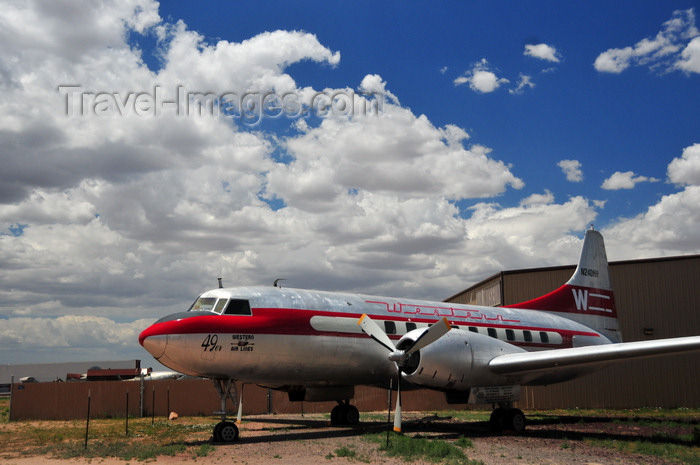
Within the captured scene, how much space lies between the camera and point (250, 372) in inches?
635

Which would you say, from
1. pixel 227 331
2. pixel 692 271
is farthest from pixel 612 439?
pixel 692 271

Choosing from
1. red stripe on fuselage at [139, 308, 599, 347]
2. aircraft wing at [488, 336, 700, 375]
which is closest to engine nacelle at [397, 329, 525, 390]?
aircraft wing at [488, 336, 700, 375]

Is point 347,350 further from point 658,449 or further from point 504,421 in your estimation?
point 658,449

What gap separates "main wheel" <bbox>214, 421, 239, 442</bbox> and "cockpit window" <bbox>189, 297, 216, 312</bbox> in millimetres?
2967

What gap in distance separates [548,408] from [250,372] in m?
19.3

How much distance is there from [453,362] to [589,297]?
11.4m

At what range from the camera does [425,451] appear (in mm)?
13602

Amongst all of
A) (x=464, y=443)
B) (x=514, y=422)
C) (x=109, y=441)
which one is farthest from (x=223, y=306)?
(x=514, y=422)

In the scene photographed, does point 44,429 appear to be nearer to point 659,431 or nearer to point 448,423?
point 448,423

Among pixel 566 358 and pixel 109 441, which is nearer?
pixel 109 441

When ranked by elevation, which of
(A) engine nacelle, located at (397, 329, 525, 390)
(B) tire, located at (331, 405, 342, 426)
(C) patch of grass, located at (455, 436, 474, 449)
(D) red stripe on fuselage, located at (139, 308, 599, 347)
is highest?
(D) red stripe on fuselage, located at (139, 308, 599, 347)

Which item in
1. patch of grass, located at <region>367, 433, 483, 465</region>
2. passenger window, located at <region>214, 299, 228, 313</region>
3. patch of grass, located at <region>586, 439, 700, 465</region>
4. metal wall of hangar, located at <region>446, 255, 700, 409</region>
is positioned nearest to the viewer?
patch of grass, located at <region>367, 433, 483, 465</region>

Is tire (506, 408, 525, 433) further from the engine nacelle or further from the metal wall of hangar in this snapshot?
the metal wall of hangar

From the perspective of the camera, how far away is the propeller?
1529cm
